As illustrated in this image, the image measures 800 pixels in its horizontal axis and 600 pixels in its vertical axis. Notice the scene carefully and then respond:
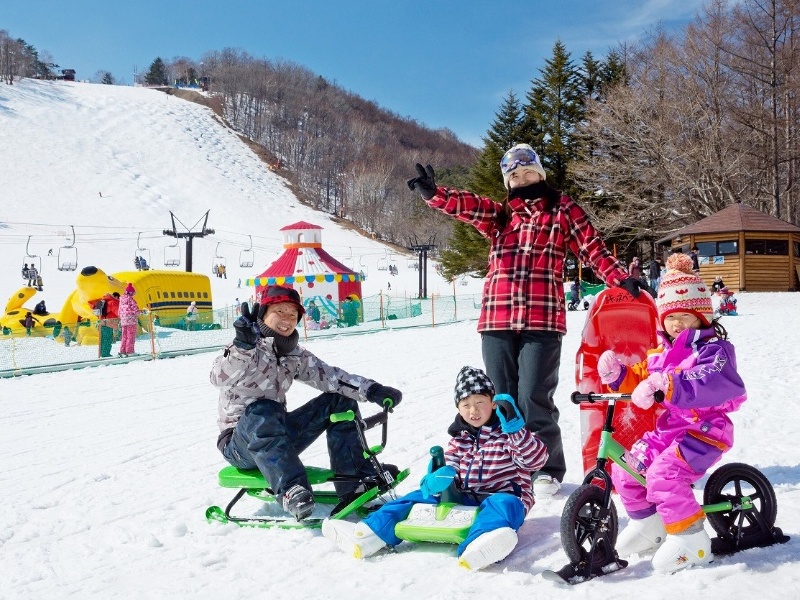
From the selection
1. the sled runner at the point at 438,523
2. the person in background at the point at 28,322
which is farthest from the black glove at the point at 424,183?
the person in background at the point at 28,322

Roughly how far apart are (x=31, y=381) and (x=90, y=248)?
37.7 m

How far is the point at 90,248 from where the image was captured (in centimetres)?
4562

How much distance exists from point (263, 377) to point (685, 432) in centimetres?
194

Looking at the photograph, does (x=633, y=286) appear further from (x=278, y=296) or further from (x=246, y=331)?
(x=246, y=331)

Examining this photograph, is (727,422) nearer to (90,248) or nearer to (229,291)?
(229,291)

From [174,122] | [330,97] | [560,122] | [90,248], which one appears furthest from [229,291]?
[330,97]

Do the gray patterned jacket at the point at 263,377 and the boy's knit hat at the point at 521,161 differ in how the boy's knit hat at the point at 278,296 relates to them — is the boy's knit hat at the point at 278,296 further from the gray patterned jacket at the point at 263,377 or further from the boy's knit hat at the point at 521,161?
the boy's knit hat at the point at 521,161

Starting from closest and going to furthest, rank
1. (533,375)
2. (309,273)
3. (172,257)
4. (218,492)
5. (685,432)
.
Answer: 1. (685,432)
2. (533,375)
3. (218,492)
4. (309,273)
5. (172,257)

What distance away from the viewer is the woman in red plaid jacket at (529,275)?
3773 millimetres

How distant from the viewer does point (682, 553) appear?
8.30 feet

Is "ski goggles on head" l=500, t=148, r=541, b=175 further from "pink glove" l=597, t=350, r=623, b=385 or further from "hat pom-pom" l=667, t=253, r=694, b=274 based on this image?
"pink glove" l=597, t=350, r=623, b=385

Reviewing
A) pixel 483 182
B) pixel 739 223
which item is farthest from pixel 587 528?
pixel 483 182

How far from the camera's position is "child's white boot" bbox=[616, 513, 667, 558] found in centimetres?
271

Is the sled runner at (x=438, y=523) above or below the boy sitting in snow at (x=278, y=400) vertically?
below
